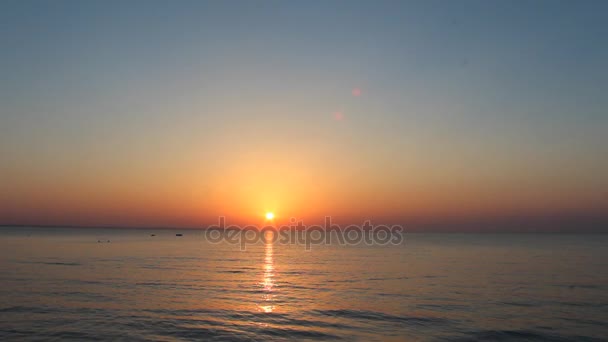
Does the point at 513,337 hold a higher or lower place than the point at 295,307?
lower

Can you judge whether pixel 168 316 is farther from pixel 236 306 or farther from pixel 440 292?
pixel 440 292

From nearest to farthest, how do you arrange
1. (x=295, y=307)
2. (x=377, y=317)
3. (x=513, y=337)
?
1. (x=513, y=337)
2. (x=377, y=317)
3. (x=295, y=307)

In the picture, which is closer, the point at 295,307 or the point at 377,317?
the point at 377,317

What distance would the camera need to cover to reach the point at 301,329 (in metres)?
29.2

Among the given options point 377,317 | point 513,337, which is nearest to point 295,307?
point 377,317

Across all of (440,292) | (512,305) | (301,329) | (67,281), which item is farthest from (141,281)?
(512,305)

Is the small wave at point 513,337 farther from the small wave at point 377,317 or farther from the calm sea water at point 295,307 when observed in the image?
the small wave at point 377,317

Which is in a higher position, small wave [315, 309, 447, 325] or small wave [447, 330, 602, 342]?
small wave [315, 309, 447, 325]

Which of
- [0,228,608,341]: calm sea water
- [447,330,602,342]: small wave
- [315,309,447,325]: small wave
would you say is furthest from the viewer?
[315,309,447,325]: small wave

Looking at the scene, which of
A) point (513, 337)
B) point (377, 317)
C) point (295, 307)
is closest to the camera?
point (513, 337)

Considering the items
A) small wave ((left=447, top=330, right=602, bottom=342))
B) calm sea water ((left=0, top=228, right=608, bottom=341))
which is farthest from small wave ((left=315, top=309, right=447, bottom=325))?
small wave ((left=447, top=330, right=602, bottom=342))

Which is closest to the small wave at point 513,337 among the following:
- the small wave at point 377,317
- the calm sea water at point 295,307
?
the calm sea water at point 295,307

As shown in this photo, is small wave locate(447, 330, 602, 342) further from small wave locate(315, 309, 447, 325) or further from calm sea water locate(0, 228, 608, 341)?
small wave locate(315, 309, 447, 325)

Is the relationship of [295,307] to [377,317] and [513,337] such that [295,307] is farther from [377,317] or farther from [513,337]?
[513,337]
